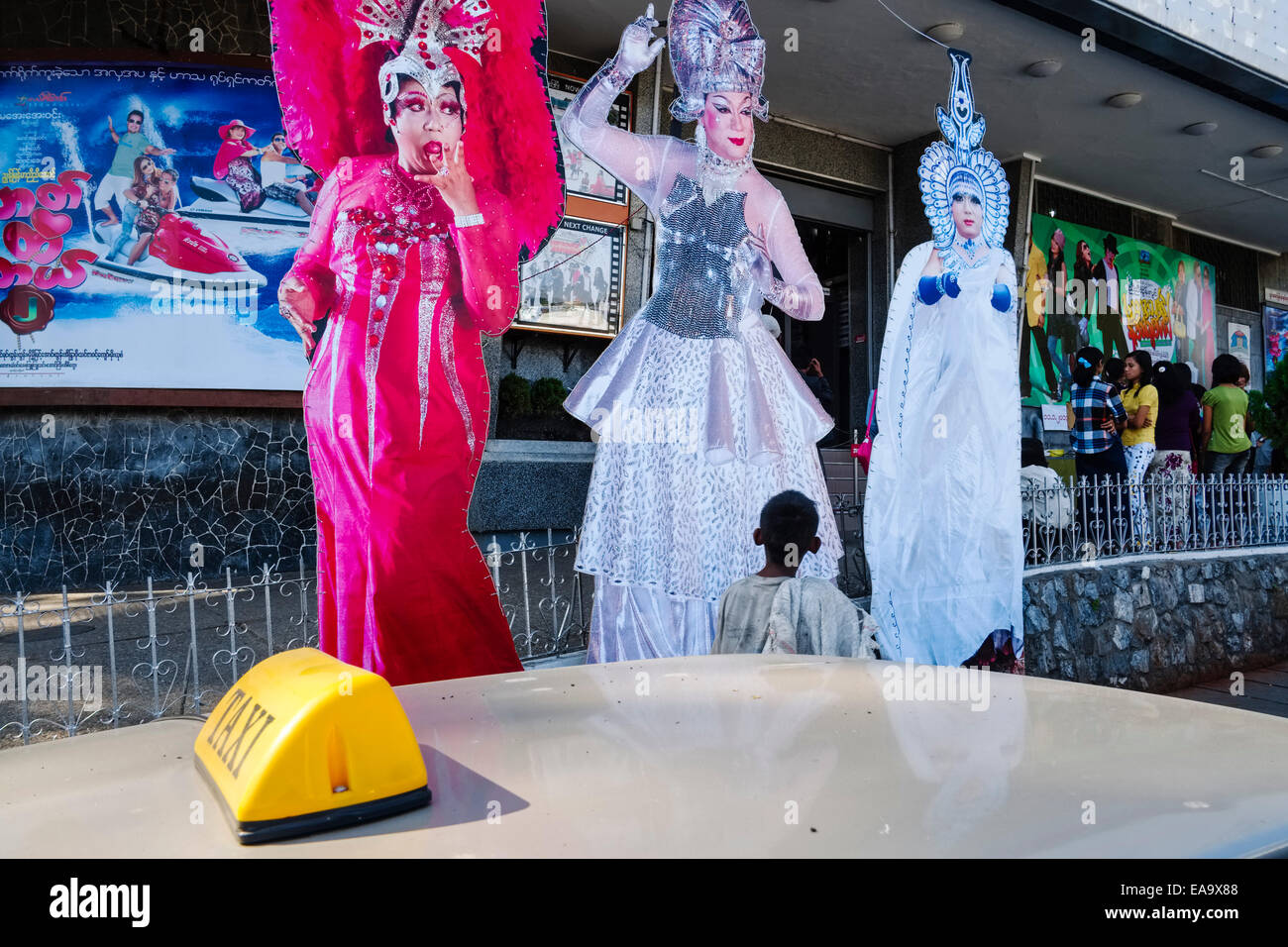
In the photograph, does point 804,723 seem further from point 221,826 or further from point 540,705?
point 221,826

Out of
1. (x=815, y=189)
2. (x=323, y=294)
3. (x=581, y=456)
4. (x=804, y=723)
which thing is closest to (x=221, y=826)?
(x=804, y=723)

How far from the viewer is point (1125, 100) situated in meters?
7.97

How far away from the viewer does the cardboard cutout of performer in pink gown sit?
3367mm

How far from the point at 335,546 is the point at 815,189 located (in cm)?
606

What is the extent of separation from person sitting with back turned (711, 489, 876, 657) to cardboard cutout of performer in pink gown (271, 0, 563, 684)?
3.03 feet

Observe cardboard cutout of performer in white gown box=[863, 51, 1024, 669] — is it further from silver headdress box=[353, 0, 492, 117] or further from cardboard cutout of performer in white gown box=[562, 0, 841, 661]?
silver headdress box=[353, 0, 492, 117]

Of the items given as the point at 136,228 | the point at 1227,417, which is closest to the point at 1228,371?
the point at 1227,417

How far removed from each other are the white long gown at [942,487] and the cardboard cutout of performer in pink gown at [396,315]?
218 centimetres

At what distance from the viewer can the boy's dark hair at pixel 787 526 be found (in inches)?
136

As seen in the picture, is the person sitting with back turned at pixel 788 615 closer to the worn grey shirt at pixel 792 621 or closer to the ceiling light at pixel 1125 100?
the worn grey shirt at pixel 792 621

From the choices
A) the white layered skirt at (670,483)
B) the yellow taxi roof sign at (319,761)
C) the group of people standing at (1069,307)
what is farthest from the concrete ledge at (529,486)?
the group of people standing at (1069,307)

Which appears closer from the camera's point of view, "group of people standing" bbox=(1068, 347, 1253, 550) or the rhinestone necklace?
the rhinestone necklace

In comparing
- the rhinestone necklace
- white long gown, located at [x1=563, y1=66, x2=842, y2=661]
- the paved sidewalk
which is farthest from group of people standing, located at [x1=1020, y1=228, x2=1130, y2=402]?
the rhinestone necklace

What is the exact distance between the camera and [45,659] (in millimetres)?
4078
